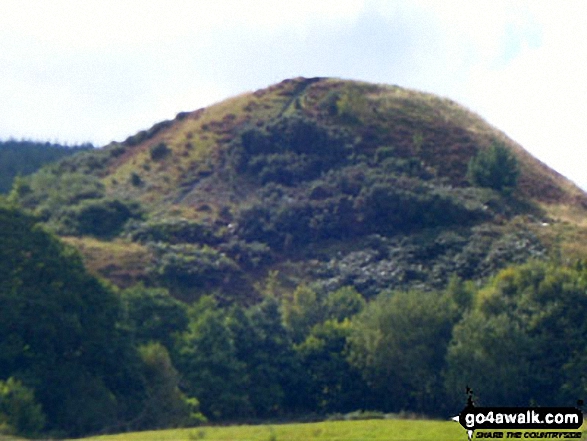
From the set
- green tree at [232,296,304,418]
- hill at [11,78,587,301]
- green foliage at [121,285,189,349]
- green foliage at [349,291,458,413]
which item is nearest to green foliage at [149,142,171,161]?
hill at [11,78,587,301]

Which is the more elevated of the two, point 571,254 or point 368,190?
point 368,190

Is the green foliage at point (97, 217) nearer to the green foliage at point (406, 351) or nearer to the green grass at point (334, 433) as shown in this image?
the green foliage at point (406, 351)

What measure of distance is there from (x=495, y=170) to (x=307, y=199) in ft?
43.6

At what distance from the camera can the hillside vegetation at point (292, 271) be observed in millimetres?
41250

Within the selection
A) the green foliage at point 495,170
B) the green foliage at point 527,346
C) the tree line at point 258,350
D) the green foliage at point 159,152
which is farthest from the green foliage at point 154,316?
the green foliage at point 159,152

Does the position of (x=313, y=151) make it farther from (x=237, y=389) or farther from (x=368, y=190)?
(x=237, y=389)

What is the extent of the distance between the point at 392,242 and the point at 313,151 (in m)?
15.1

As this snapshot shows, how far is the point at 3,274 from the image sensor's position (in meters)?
41.3

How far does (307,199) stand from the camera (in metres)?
79.9

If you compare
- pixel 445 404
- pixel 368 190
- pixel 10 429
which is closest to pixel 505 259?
pixel 368 190

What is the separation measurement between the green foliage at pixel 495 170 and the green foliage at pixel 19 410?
50.6 m

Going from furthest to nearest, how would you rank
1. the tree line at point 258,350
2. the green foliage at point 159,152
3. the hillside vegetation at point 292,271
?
the green foliage at point 159,152 < the hillside vegetation at point 292,271 < the tree line at point 258,350

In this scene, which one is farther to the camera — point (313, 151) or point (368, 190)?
point (313, 151)

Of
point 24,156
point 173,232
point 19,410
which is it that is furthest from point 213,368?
point 24,156
